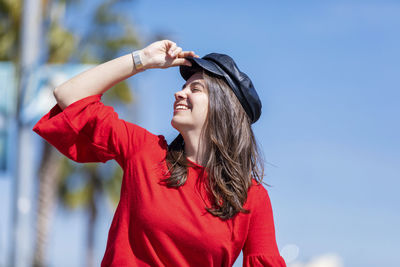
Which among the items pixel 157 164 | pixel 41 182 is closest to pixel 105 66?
pixel 157 164

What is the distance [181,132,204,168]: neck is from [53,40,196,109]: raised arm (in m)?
0.38

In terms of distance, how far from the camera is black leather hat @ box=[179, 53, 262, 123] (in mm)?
3117

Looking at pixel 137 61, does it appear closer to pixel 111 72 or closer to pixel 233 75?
pixel 111 72

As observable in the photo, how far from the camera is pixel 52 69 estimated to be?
24.9 ft

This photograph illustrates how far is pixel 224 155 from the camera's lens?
121 inches

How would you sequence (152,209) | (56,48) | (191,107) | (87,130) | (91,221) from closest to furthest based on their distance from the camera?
(152,209)
(87,130)
(191,107)
(56,48)
(91,221)

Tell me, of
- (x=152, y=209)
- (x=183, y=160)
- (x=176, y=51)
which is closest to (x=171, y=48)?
(x=176, y=51)

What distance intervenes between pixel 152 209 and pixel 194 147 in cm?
44

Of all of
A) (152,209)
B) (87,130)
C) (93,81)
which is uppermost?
(93,81)

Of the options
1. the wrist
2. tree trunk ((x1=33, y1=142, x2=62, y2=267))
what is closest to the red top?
the wrist

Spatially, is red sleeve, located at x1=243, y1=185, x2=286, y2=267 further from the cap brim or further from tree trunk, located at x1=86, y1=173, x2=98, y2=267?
tree trunk, located at x1=86, y1=173, x2=98, y2=267

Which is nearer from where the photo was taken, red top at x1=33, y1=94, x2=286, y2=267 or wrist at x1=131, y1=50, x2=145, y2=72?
red top at x1=33, y1=94, x2=286, y2=267

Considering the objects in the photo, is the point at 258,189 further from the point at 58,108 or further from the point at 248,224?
the point at 58,108

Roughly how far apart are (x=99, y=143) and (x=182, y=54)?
0.63 meters
